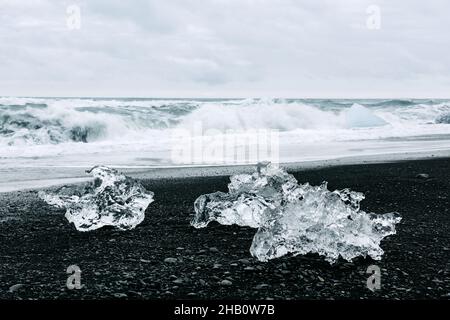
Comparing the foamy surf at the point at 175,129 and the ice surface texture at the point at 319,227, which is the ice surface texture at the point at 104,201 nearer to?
the ice surface texture at the point at 319,227

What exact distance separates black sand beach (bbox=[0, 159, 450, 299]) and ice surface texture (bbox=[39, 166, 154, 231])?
11 cm

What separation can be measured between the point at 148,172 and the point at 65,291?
214 inches

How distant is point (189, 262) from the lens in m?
3.34

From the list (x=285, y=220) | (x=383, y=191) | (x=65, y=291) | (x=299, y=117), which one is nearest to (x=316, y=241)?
(x=285, y=220)

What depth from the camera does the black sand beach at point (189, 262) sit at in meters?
2.81

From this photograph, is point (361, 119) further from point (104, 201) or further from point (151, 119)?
point (104, 201)

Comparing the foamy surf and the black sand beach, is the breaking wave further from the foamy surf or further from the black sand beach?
the black sand beach

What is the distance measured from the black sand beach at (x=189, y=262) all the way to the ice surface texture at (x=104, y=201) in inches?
4.2

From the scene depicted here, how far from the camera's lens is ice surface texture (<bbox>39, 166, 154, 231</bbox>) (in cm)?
432

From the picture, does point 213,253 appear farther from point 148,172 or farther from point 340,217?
point 148,172

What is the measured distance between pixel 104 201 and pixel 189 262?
59.0 inches

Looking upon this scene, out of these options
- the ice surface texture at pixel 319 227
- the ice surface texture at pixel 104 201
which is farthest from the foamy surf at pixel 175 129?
the ice surface texture at pixel 319 227

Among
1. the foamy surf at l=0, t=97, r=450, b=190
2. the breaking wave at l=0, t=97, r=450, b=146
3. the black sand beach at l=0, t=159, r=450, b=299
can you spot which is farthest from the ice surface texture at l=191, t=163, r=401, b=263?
the breaking wave at l=0, t=97, r=450, b=146

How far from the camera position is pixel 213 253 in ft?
11.6
